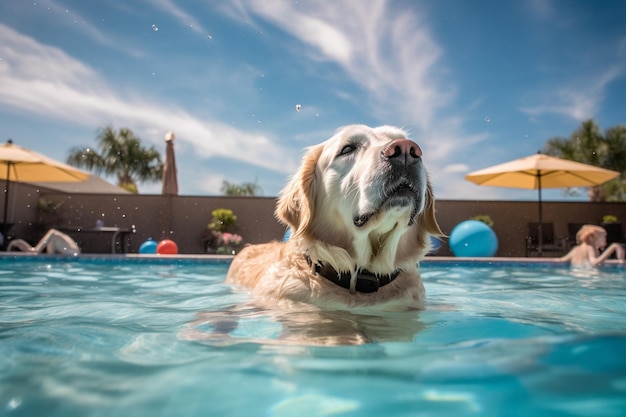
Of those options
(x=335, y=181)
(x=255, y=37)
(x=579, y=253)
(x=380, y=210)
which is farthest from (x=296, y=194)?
(x=579, y=253)

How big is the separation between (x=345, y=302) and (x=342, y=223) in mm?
572

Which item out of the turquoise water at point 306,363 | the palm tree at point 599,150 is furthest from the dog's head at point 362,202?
the palm tree at point 599,150

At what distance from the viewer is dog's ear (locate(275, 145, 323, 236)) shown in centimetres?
355

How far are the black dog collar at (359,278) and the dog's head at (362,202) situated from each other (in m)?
0.05

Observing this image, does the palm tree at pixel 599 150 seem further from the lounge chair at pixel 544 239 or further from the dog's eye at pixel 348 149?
the dog's eye at pixel 348 149

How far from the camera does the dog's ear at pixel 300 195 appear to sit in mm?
3555

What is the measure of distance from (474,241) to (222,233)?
25.5 feet

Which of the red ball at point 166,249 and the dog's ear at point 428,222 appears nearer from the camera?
the dog's ear at point 428,222

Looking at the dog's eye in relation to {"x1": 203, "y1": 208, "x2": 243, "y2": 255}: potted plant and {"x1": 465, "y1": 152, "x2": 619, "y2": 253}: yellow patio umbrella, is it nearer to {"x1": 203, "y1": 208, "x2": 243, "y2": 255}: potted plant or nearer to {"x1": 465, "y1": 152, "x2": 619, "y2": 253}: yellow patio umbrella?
{"x1": 203, "y1": 208, "x2": 243, "y2": 255}: potted plant

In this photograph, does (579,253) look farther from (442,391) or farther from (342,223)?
(442,391)

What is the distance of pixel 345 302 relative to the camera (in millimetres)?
3195

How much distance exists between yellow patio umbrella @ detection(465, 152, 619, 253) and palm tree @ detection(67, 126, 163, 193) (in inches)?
1147

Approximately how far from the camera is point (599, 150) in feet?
87.7

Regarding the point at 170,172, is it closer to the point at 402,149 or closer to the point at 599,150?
the point at 402,149
